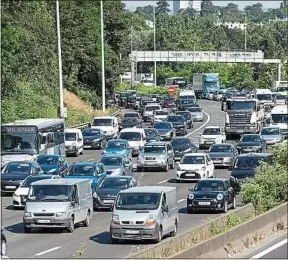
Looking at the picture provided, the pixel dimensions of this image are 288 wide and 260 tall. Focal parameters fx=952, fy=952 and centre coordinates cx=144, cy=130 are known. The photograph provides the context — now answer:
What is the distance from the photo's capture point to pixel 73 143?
60.6 meters

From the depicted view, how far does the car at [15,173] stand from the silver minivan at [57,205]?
9.43 meters

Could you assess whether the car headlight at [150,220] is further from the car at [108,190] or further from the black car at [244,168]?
the black car at [244,168]

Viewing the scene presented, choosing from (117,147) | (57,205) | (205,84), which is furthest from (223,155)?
(205,84)

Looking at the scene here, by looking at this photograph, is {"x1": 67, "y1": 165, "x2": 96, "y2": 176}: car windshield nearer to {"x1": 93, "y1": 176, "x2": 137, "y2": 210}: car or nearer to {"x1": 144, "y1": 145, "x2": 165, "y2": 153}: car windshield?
{"x1": 93, "y1": 176, "x2": 137, "y2": 210}: car

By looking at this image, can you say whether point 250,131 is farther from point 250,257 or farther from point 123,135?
point 250,257

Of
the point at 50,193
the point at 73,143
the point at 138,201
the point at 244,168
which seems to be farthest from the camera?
the point at 73,143

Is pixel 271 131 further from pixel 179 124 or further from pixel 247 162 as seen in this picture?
pixel 247 162

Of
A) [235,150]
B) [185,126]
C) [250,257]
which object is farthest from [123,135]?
[250,257]

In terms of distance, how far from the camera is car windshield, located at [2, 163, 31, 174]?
41.7 meters

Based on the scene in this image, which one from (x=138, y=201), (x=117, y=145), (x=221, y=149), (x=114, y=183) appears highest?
(x=138, y=201)

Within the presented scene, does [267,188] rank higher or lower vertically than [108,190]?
higher

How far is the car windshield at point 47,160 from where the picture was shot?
4631 centimetres

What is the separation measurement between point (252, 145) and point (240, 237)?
33689mm

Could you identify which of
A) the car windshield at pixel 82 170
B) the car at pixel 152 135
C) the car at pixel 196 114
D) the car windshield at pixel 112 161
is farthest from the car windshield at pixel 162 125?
the car windshield at pixel 82 170
